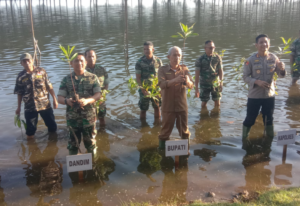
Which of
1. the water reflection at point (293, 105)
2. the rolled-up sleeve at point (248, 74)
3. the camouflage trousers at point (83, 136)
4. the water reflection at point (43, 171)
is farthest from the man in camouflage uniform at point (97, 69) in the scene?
the water reflection at point (293, 105)

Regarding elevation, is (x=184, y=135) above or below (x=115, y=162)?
above

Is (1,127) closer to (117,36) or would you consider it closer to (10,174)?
(10,174)

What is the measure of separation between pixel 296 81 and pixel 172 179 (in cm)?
763

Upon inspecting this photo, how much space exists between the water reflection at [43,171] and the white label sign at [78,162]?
541 mm

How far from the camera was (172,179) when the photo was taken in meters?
4.37

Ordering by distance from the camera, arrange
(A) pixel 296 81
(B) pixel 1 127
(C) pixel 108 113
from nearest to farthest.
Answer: (B) pixel 1 127 < (C) pixel 108 113 < (A) pixel 296 81

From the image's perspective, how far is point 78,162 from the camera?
3971mm

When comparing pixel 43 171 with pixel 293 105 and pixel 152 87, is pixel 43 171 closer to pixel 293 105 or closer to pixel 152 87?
pixel 152 87

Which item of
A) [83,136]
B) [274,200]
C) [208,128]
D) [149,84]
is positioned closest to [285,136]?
[274,200]

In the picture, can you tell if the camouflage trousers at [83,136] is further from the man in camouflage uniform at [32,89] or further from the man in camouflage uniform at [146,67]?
the man in camouflage uniform at [146,67]

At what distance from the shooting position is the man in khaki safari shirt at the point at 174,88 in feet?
13.9

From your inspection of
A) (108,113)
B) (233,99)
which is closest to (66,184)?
(108,113)

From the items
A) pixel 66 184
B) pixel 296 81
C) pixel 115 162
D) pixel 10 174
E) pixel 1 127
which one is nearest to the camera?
pixel 66 184

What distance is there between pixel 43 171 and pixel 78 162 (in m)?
1.22
